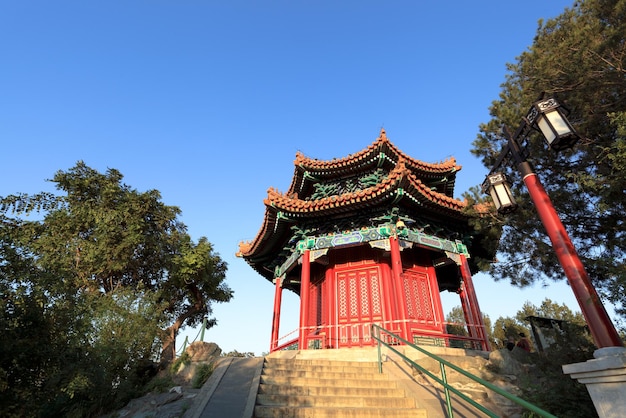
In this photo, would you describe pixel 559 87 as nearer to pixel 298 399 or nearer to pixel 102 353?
pixel 298 399

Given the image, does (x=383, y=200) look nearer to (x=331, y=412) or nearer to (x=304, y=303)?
(x=304, y=303)

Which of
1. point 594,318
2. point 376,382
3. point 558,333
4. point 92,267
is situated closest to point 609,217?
point 558,333

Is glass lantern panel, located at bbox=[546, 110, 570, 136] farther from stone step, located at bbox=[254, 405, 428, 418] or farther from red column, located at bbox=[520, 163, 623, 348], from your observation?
stone step, located at bbox=[254, 405, 428, 418]

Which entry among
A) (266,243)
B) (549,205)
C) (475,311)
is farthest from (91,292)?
(549,205)

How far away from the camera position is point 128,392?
7.98m

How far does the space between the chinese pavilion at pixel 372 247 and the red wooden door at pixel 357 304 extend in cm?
3

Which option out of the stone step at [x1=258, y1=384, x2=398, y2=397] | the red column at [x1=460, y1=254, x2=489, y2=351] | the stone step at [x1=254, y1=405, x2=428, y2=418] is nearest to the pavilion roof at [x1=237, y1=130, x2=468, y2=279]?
the red column at [x1=460, y1=254, x2=489, y2=351]

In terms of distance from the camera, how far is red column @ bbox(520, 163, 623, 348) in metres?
3.44

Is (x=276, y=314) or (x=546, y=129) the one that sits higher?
(x=276, y=314)

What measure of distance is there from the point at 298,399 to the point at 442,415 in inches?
81.3

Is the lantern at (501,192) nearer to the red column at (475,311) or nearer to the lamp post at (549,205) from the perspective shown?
the lamp post at (549,205)

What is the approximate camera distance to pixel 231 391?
208 inches

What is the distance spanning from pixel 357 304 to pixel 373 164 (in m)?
5.10

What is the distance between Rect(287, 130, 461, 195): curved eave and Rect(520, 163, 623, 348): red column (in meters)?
7.74
